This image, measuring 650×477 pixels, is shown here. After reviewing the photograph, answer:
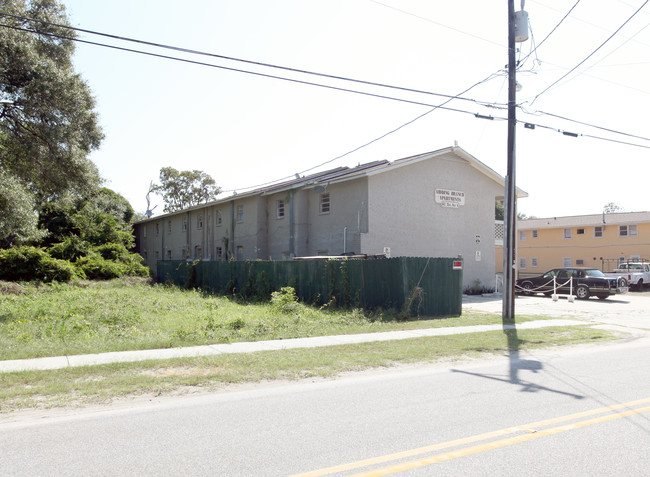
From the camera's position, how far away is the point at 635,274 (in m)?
31.0

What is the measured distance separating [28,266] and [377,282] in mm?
20303

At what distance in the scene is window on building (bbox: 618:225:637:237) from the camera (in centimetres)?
4272

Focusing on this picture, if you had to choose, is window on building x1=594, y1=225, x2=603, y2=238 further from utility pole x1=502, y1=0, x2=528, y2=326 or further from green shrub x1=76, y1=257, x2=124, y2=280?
green shrub x1=76, y1=257, x2=124, y2=280

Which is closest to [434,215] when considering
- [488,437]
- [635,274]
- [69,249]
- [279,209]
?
[279,209]

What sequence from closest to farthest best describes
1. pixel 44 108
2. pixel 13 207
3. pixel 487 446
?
pixel 487 446
pixel 44 108
pixel 13 207

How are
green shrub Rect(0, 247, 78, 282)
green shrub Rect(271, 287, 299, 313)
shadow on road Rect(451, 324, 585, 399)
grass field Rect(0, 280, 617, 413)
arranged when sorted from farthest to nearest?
1. green shrub Rect(0, 247, 78, 282)
2. green shrub Rect(271, 287, 299, 313)
3. grass field Rect(0, 280, 617, 413)
4. shadow on road Rect(451, 324, 585, 399)

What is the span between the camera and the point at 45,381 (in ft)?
24.0

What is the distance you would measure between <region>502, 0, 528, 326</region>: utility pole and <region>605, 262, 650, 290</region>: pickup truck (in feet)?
61.1

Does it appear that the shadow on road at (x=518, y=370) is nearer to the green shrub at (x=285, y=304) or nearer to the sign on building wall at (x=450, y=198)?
the green shrub at (x=285, y=304)

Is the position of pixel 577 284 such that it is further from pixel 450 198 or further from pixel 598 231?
pixel 598 231

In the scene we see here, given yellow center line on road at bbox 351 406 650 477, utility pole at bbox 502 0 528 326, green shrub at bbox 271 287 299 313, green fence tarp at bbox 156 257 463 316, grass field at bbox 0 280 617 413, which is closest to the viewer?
yellow center line on road at bbox 351 406 650 477

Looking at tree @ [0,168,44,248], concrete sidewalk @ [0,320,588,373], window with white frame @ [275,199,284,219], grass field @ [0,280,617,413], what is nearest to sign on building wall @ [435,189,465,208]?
window with white frame @ [275,199,284,219]

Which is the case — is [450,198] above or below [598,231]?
above

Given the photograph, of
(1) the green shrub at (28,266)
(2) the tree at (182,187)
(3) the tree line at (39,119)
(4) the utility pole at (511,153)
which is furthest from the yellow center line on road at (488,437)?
(2) the tree at (182,187)
